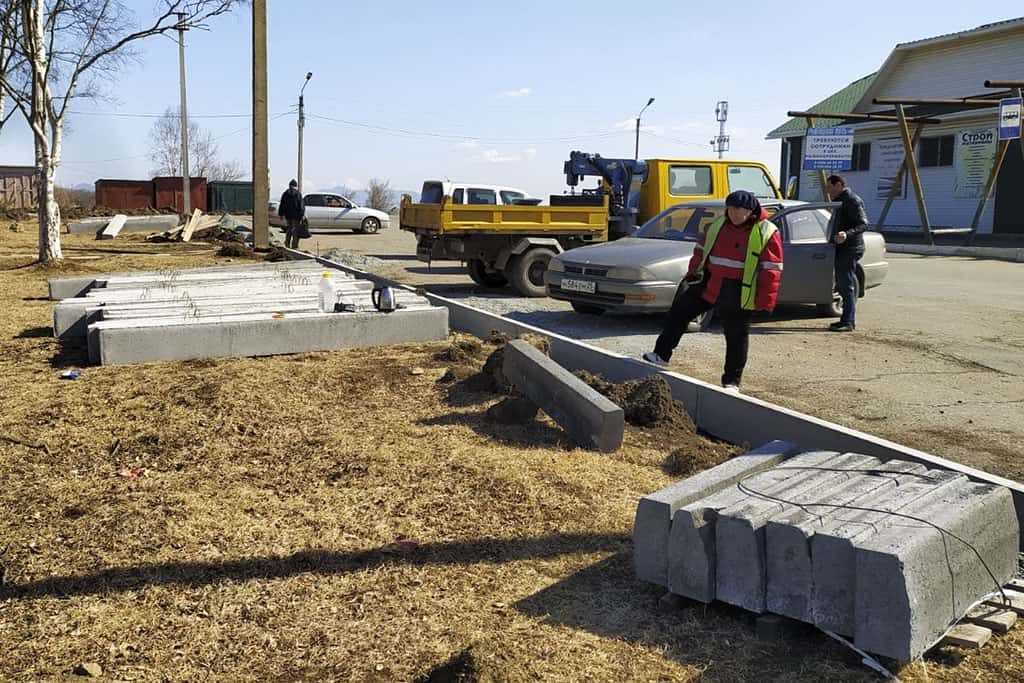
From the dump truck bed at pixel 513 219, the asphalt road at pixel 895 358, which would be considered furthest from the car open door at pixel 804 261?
the dump truck bed at pixel 513 219

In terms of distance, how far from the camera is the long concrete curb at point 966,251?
21125 millimetres

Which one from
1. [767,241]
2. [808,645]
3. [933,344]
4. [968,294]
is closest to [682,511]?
[808,645]

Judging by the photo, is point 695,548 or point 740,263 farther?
point 740,263

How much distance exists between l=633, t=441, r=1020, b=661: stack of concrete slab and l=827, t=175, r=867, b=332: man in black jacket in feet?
21.9

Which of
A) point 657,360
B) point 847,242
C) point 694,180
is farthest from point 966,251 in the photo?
point 657,360

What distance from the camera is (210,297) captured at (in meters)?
10.1

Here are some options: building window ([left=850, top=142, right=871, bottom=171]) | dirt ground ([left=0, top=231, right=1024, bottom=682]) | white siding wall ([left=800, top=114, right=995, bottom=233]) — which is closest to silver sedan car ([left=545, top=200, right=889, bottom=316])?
dirt ground ([left=0, top=231, right=1024, bottom=682])

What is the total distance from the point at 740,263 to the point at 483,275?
805 cm

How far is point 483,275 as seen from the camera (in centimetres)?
1461

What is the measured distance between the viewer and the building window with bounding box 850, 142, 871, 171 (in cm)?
3369

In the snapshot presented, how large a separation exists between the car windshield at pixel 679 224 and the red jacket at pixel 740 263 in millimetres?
4070

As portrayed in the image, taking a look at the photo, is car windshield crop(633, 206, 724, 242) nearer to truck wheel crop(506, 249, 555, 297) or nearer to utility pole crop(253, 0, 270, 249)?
truck wheel crop(506, 249, 555, 297)

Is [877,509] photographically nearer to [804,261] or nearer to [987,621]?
[987,621]

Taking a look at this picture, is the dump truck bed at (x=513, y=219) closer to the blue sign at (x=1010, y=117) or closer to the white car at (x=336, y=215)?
the blue sign at (x=1010, y=117)
